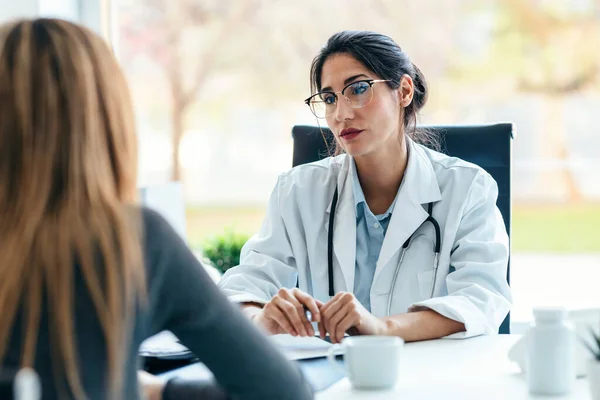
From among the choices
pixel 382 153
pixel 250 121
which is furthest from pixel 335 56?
pixel 250 121

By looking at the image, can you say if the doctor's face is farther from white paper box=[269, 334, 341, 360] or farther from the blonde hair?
the blonde hair

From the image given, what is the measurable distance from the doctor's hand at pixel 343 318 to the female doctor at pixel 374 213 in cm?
26

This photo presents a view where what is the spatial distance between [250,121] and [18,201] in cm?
591

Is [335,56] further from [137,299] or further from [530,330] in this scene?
[137,299]

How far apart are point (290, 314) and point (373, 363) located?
35 cm

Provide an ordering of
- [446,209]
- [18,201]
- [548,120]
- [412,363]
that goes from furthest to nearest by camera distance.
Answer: [548,120]
[446,209]
[412,363]
[18,201]

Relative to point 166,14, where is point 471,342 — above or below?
below

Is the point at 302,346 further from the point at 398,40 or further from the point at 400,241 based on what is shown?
the point at 398,40

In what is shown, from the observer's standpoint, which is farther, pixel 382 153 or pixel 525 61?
pixel 525 61

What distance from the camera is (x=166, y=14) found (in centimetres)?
606

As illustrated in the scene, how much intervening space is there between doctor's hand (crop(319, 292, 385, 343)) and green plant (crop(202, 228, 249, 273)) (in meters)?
1.37

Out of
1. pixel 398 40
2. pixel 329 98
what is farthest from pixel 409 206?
pixel 398 40

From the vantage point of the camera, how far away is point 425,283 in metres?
1.93

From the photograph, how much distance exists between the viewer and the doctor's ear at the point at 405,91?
2.12 metres
